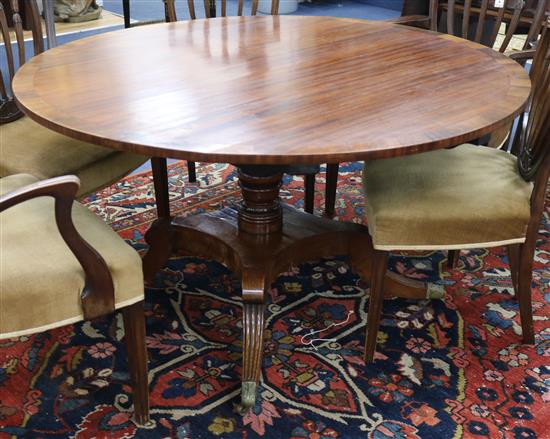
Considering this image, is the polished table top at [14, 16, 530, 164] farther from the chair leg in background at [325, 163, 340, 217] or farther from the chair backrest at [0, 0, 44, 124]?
the chair leg in background at [325, 163, 340, 217]

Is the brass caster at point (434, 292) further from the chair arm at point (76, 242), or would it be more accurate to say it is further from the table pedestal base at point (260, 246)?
the chair arm at point (76, 242)

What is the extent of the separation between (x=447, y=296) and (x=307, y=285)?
1.24 ft

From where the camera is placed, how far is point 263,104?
1.20 meters

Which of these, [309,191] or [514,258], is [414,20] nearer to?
[309,191]

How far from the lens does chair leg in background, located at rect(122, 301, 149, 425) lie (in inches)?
46.0

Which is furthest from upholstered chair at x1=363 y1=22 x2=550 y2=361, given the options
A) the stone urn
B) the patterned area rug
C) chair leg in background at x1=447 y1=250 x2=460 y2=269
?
the stone urn

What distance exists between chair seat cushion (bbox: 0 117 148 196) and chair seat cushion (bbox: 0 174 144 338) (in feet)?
0.99

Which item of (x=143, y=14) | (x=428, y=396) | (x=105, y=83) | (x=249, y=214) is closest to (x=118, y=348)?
(x=249, y=214)

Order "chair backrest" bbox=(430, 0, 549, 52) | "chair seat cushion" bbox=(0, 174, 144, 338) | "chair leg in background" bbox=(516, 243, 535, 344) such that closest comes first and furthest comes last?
"chair seat cushion" bbox=(0, 174, 144, 338) → "chair leg in background" bbox=(516, 243, 535, 344) → "chair backrest" bbox=(430, 0, 549, 52)

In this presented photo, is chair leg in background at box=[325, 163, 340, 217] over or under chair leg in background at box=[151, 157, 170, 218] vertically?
under

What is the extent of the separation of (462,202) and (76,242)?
30.8 inches

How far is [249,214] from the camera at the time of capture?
5.14 ft

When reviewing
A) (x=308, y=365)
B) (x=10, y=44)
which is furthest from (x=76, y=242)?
(x=10, y=44)

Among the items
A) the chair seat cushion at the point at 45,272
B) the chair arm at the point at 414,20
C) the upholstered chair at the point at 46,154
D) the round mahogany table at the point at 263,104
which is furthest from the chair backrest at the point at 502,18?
the chair seat cushion at the point at 45,272
